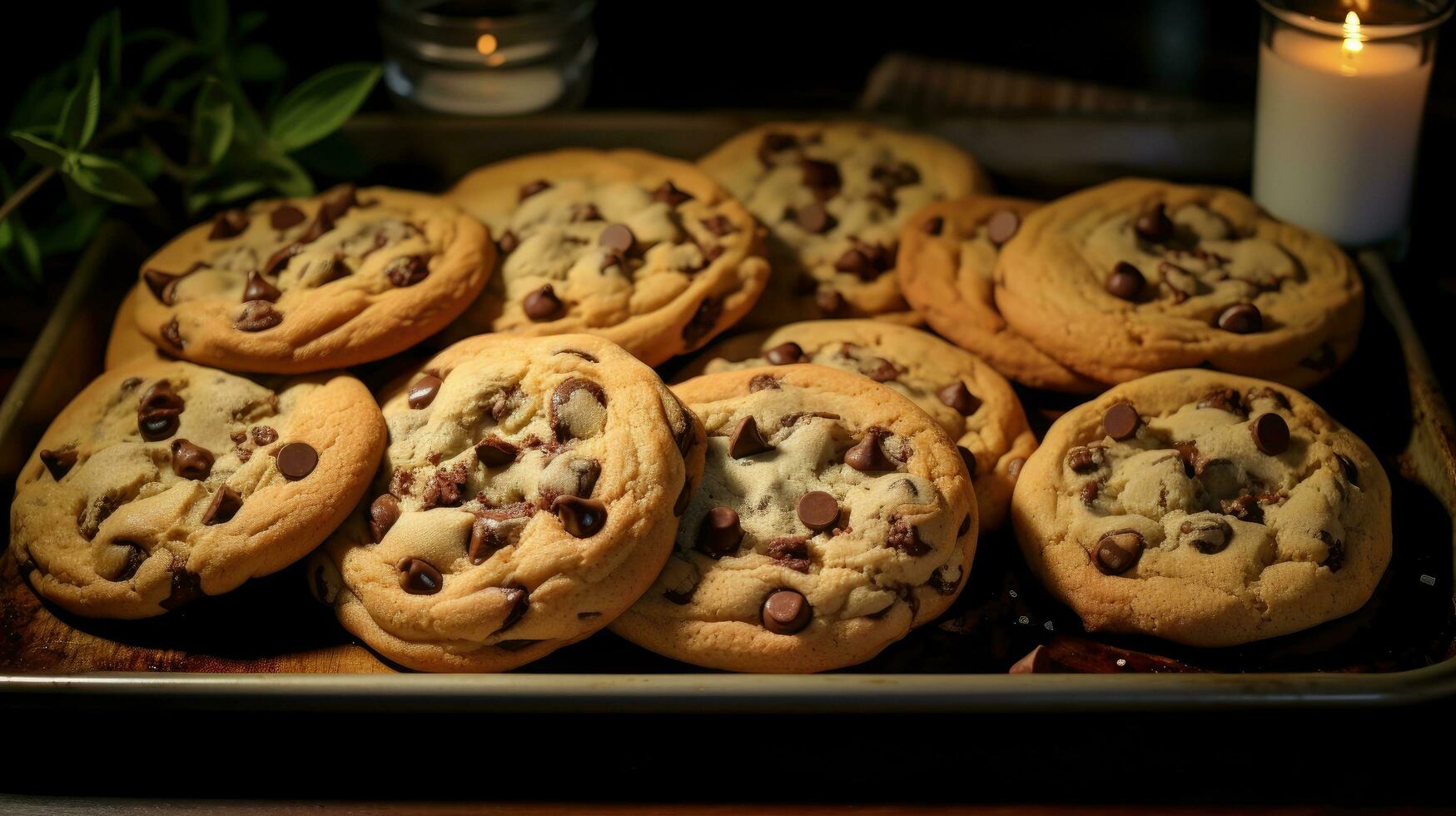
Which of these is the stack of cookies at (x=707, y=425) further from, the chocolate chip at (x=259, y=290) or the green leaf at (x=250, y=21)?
the green leaf at (x=250, y=21)

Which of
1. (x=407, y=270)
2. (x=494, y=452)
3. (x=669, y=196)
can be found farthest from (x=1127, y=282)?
(x=407, y=270)

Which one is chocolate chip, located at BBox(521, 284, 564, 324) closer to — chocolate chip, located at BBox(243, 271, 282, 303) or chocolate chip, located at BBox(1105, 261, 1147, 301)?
chocolate chip, located at BBox(243, 271, 282, 303)

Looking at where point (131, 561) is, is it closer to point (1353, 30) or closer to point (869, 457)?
point (869, 457)

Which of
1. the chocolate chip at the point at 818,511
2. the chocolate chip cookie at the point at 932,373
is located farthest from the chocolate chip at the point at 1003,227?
the chocolate chip at the point at 818,511

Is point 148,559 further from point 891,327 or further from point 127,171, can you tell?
point 891,327

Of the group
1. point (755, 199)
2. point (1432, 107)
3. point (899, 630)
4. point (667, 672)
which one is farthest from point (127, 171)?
point (1432, 107)

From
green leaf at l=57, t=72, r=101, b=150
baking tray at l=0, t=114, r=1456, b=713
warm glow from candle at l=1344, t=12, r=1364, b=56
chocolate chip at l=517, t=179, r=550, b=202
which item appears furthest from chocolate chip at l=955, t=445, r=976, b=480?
green leaf at l=57, t=72, r=101, b=150
